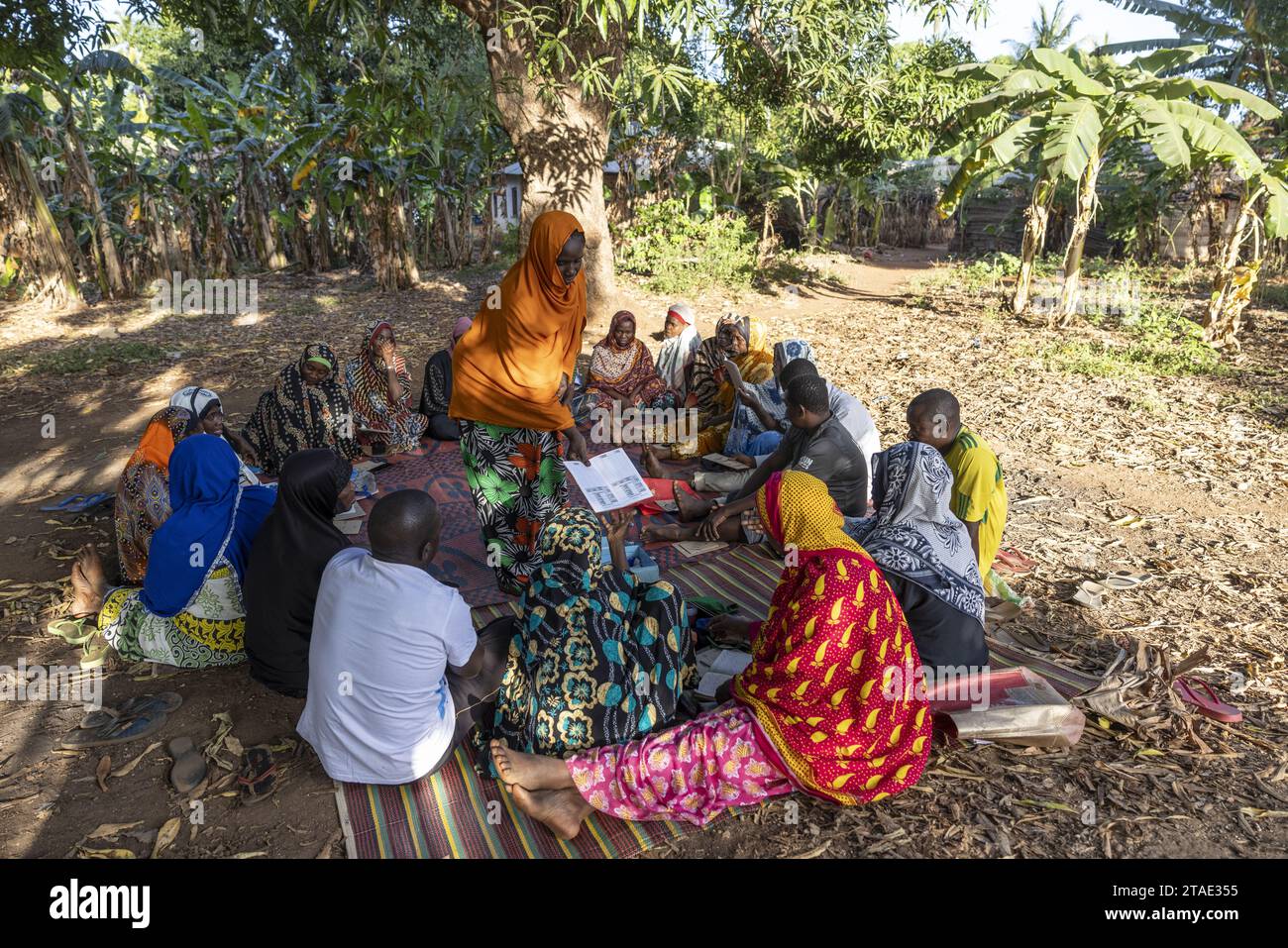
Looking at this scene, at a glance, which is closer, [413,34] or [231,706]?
[231,706]

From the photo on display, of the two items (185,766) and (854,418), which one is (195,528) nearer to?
(185,766)

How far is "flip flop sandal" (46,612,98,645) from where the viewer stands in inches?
150

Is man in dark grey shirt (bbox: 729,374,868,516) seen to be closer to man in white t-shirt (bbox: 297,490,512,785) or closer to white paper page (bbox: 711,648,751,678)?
white paper page (bbox: 711,648,751,678)

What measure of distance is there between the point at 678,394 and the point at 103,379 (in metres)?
6.71

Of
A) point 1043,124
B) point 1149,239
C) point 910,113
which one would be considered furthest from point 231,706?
point 1149,239

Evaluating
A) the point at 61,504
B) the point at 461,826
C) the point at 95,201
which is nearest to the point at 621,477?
the point at 461,826

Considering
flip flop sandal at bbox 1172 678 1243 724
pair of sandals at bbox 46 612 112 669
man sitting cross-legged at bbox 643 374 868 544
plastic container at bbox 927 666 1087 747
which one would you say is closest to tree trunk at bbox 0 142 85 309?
pair of sandals at bbox 46 612 112 669

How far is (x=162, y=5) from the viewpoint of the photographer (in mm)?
7535

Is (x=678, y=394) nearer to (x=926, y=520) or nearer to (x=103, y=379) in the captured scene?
(x=926, y=520)

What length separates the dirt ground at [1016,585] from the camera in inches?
105

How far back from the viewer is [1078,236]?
9938 millimetres

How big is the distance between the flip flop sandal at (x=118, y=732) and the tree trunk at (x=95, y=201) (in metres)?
12.3

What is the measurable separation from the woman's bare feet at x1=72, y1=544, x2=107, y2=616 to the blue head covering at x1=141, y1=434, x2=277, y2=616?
0.62 m

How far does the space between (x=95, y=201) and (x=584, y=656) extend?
14028 millimetres
